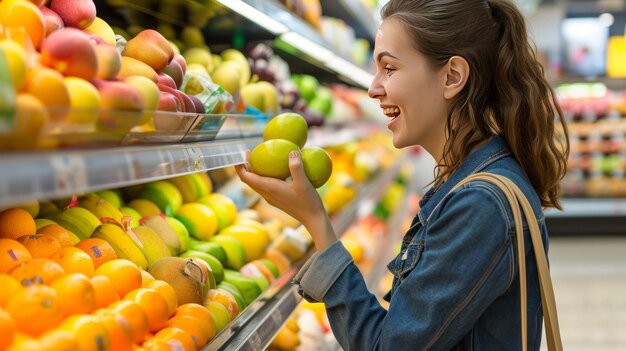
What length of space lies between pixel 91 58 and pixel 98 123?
0.49 ft

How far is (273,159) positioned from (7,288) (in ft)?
2.18

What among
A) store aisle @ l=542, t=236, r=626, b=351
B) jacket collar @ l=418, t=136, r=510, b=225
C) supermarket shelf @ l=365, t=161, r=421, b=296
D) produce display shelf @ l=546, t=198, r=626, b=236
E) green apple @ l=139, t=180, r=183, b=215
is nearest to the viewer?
jacket collar @ l=418, t=136, r=510, b=225

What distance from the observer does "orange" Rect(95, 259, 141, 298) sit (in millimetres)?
1260

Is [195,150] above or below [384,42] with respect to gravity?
below

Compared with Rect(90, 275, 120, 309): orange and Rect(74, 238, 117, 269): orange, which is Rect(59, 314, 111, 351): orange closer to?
Rect(90, 275, 120, 309): orange

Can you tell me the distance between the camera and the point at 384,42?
5.04 feet

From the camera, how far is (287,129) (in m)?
1.67

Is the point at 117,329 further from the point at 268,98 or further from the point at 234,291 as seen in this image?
the point at 268,98

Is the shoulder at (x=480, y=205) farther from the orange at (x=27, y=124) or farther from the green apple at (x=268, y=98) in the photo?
the green apple at (x=268, y=98)

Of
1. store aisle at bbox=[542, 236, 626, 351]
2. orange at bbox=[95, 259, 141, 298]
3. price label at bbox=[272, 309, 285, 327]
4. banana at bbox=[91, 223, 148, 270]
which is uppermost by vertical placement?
banana at bbox=[91, 223, 148, 270]

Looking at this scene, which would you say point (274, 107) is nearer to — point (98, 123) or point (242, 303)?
point (242, 303)

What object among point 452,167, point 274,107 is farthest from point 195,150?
point 274,107

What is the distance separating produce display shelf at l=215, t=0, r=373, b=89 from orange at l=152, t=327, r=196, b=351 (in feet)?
2.93

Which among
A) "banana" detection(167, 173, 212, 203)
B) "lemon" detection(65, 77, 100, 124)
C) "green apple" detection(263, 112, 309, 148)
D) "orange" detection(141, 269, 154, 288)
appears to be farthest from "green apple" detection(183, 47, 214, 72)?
"lemon" detection(65, 77, 100, 124)
